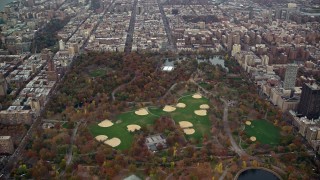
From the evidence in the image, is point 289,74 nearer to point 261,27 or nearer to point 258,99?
point 258,99

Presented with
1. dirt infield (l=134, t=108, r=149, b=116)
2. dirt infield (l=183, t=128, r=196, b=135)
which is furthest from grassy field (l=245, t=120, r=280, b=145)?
dirt infield (l=134, t=108, r=149, b=116)

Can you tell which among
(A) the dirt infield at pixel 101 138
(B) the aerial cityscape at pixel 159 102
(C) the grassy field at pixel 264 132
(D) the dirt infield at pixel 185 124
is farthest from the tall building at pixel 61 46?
(C) the grassy field at pixel 264 132

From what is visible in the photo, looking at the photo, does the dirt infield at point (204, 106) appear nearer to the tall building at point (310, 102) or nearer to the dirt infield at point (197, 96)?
the dirt infield at point (197, 96)

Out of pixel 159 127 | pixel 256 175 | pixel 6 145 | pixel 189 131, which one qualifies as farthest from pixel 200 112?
pixel 6 145

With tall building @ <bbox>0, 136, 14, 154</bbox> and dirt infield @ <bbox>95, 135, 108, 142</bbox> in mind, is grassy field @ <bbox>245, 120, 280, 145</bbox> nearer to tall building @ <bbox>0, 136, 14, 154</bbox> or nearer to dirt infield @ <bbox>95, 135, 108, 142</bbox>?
dirt infield @ <bbox>95, 135, 108, 142</bbox>

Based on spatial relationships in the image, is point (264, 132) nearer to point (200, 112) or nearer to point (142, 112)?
point (200, 112)

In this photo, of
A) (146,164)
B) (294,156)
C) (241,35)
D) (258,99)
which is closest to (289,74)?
(258,99)
